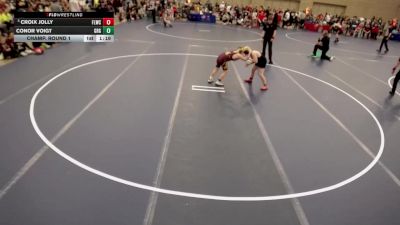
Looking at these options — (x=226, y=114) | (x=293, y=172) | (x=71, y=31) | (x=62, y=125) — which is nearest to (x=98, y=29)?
(x=71, y=31)

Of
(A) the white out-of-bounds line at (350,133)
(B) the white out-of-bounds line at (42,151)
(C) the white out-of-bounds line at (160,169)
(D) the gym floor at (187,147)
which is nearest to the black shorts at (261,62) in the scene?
(D) the gym floor at (187,147)

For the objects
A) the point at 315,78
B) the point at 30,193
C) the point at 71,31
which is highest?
the point at 71,31

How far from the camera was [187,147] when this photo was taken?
561 centimetres

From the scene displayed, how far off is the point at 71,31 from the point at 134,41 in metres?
5.81

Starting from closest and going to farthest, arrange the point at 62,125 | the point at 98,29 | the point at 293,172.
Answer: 1. the point at 293,172
2. the point at 62,125
3. the point at 98,29

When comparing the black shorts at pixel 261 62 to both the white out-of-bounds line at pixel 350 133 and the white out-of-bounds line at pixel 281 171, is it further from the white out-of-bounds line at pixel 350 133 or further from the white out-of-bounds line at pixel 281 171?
the white out-of-bounds line at pixel 281 171

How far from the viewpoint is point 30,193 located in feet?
13.7

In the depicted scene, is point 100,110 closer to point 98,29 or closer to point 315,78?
point 98,29
